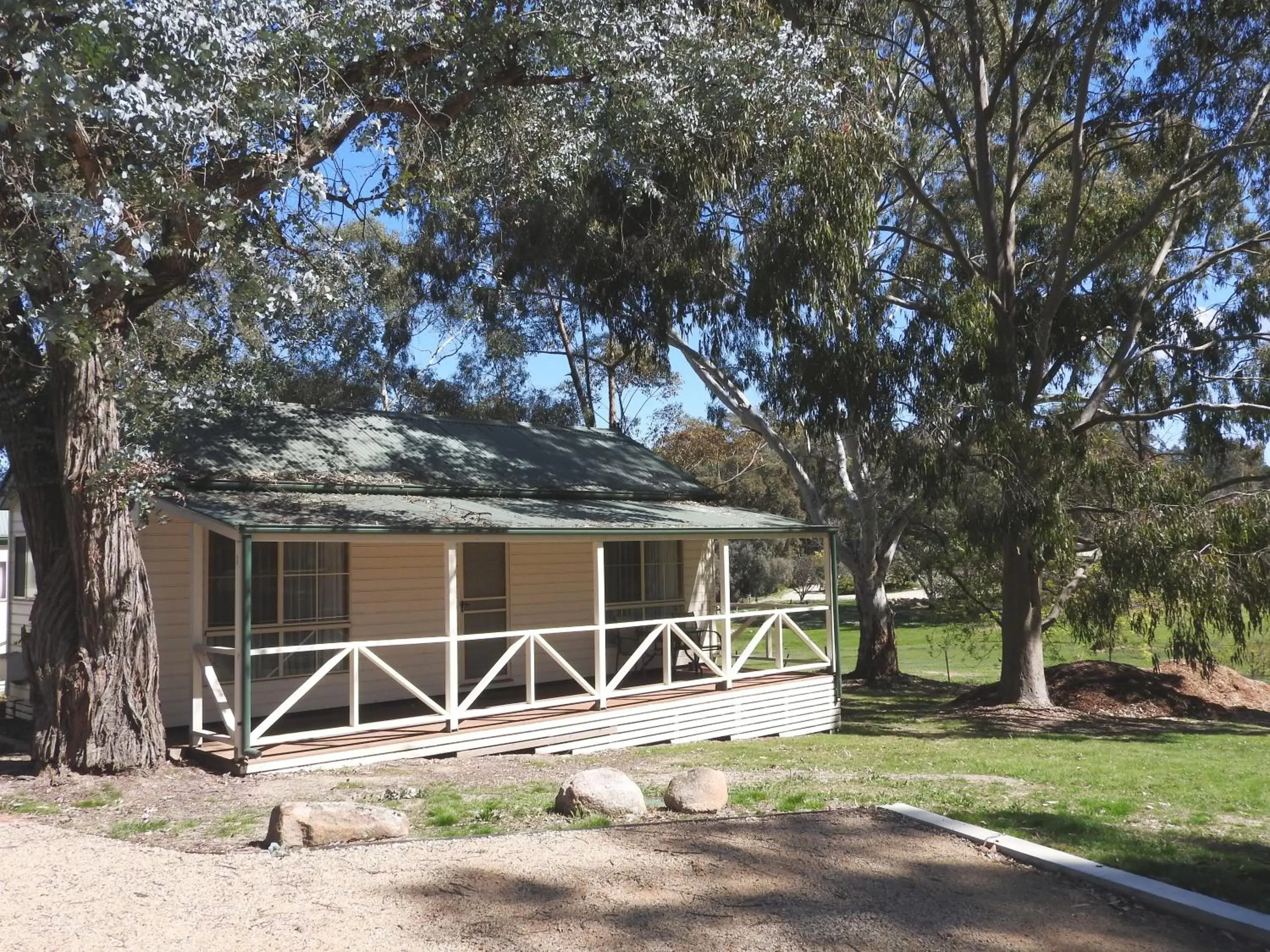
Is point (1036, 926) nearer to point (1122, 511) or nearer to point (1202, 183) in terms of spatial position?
point (1122, 511)

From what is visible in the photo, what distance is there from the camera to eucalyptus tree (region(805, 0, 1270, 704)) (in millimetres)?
15445

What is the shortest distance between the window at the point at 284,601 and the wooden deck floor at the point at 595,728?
0.83 metres

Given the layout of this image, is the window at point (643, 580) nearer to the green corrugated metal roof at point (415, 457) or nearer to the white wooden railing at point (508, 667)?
the white wooden railing at point (508, 667)

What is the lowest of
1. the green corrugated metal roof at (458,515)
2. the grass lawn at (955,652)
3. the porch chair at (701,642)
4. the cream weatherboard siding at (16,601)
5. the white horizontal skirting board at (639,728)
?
the grass lawn at (955,652)

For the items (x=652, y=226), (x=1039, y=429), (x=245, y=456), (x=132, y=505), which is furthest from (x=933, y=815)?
(x=652, y=226)

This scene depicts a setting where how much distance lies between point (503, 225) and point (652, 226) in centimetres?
307

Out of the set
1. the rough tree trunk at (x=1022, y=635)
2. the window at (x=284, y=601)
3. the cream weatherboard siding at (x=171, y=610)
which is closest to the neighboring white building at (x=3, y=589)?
the cream weatherboard siding at (x=171, y=610)

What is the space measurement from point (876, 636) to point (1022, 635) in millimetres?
4924

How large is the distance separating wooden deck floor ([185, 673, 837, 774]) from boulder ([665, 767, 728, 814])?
4031 mm

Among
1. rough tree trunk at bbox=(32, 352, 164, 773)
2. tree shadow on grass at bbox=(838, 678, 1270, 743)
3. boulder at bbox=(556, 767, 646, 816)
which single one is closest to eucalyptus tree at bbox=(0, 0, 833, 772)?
rough tree trunk at bbox=(32, 352, 164, 773)

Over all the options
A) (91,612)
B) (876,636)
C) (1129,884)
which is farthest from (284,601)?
(876,636)

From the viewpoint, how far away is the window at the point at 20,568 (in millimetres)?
13703

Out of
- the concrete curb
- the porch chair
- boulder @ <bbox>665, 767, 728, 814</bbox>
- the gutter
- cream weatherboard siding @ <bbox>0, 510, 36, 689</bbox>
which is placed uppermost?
the gutter

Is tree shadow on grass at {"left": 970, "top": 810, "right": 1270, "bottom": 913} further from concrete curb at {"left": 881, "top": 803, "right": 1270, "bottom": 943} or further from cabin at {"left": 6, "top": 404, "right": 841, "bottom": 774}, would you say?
cabin at {"left": 6, "top": 404, "right": 841, "bottom": 774}
